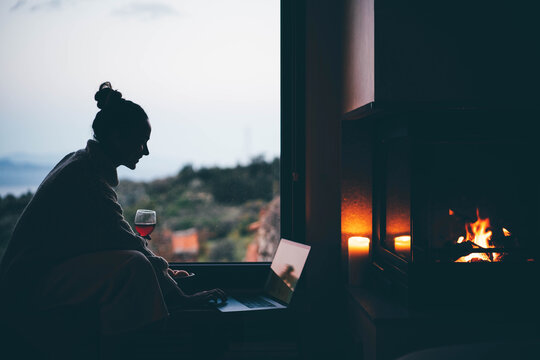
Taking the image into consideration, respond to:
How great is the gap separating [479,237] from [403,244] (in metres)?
0.31

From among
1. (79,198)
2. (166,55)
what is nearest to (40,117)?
(166,55)

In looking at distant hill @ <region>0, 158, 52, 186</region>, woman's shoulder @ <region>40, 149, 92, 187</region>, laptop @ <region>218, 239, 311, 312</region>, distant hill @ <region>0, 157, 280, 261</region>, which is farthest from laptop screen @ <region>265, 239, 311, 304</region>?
distant hill @ <region>0, 158, 52, 186</region>

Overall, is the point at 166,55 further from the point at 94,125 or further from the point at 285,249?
the point at 285,249

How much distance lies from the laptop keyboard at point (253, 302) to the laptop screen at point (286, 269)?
7cm

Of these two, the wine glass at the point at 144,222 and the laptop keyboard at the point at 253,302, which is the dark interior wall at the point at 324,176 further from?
the wine glass at the point at 144,222

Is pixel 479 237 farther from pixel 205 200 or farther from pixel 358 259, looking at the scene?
pixel 205 200

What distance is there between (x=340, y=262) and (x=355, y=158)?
53 cm

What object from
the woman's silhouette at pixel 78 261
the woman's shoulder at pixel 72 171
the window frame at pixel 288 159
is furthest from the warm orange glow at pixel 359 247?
the woman's shoulder at pixel 72 171

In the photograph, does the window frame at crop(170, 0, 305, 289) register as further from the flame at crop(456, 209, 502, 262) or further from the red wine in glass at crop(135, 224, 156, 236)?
the flame at crop(456, 209, 502, 262)

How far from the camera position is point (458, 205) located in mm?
1930

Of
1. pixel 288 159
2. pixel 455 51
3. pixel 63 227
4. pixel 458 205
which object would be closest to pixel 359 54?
pixel 455 51

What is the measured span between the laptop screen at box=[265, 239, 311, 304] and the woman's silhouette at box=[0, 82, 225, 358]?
1.71 ft

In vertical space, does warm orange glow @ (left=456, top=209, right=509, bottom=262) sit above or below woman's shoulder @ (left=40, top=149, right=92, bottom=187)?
below

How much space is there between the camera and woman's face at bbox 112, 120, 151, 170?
1.82 meters
